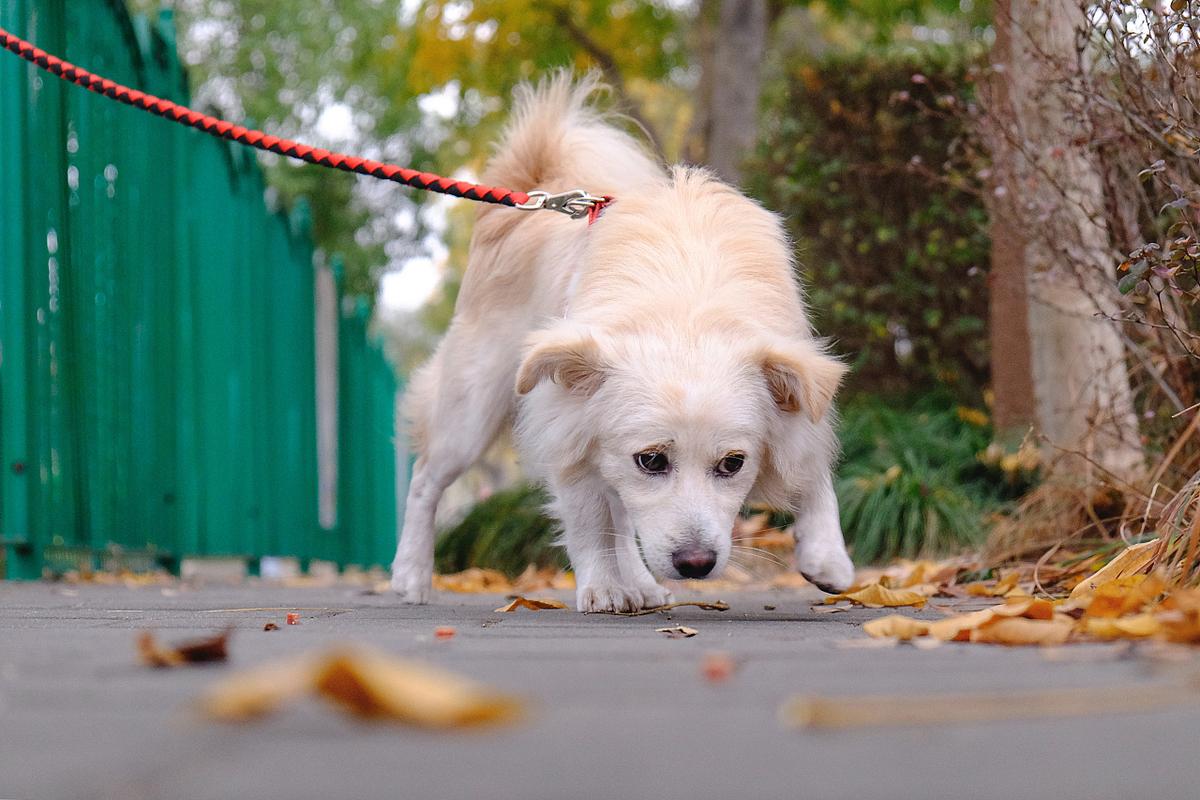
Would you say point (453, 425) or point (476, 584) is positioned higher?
point (453, 425)

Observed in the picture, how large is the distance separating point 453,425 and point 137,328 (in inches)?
121

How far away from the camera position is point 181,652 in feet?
6.98

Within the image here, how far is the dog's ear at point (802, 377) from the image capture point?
3959mm

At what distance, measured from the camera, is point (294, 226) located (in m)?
11.4

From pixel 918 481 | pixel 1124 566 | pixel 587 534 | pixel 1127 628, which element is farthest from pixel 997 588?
pixel 918 481

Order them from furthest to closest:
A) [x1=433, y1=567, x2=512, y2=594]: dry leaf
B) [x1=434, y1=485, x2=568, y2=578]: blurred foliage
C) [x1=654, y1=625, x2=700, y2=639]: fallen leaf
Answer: [x1=434, y1=485, x2=568, y2=578]: blurred foliage, [x1=433, y1=567, x2=512, y2=594]: dry leaf, [x1=654, y1=625, x2=700, y2=639]: fallen leaf

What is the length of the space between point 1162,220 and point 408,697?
687cm

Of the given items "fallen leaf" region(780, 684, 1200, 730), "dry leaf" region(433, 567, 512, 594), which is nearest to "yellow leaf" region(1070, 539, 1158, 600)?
"fallen leaf" region(780, 684, 1200, 730)

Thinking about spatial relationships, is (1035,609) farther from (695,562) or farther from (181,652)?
(181,652)

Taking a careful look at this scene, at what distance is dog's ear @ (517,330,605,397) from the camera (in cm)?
396

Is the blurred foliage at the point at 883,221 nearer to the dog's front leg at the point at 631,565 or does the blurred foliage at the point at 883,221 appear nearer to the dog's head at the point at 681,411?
the dog's front leg at the point at 631,565

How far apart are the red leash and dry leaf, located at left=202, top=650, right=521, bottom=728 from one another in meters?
3.24

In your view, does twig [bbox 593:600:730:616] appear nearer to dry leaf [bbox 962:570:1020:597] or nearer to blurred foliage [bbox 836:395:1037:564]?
dry leaf [bbox 962:570:1020:597]

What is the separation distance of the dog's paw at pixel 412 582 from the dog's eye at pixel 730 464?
61.3 inches
